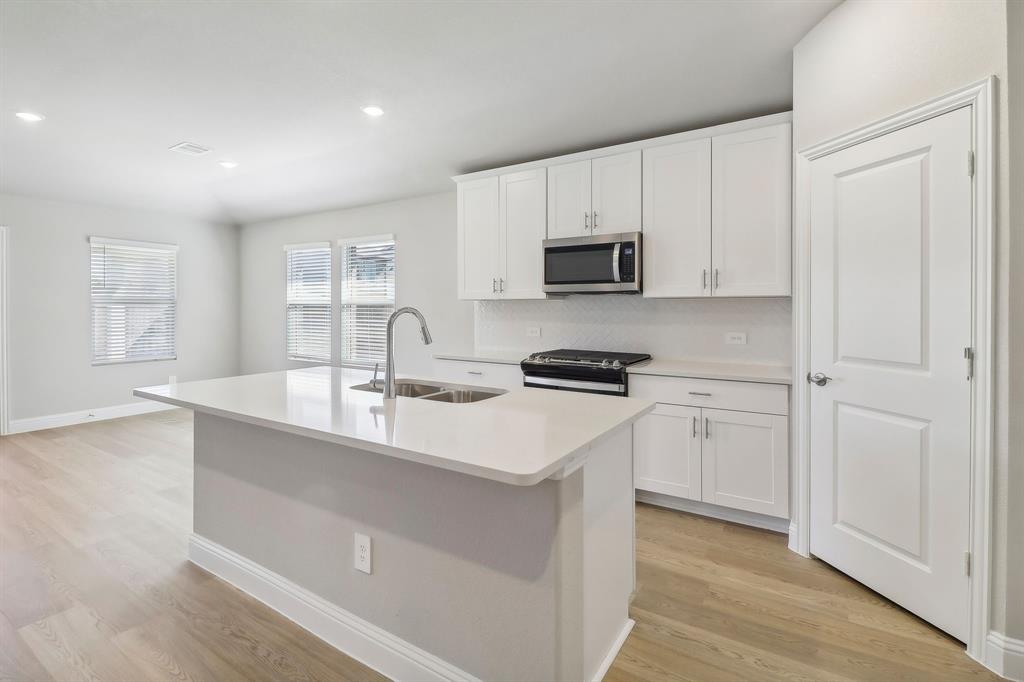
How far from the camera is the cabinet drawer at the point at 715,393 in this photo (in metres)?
2.83

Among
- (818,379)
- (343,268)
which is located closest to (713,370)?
(818,379)

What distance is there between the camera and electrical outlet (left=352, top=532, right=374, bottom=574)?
1.82 metres

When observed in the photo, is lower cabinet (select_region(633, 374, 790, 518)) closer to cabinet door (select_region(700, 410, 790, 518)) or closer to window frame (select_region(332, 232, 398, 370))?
cabinet door (select_region(700, 410, 790, 518))

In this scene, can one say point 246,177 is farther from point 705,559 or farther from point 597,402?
point 705,559

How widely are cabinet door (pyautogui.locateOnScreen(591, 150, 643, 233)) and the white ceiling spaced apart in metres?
0.22

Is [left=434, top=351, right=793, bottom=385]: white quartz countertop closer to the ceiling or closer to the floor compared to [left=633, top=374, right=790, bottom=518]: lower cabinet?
closer to the ceiling

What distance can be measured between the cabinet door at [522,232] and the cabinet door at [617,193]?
430mm

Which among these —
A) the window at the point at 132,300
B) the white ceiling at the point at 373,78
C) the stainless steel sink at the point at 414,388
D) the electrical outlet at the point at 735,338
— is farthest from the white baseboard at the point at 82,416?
the electrical outlet at the point at 735,338

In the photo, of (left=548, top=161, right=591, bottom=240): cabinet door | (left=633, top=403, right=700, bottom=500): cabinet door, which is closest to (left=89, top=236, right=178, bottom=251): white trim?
(left=548, top=161, right=591, bottom=240): cabinet door

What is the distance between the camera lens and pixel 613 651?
183cm

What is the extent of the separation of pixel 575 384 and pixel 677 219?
1.26 metres

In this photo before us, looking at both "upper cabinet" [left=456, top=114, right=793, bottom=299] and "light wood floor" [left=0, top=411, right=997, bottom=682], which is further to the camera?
"upper cabinet" [left=456, top=114, right=793, bottom=299]

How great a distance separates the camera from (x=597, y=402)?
6.53ft

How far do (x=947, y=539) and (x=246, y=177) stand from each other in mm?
5636
